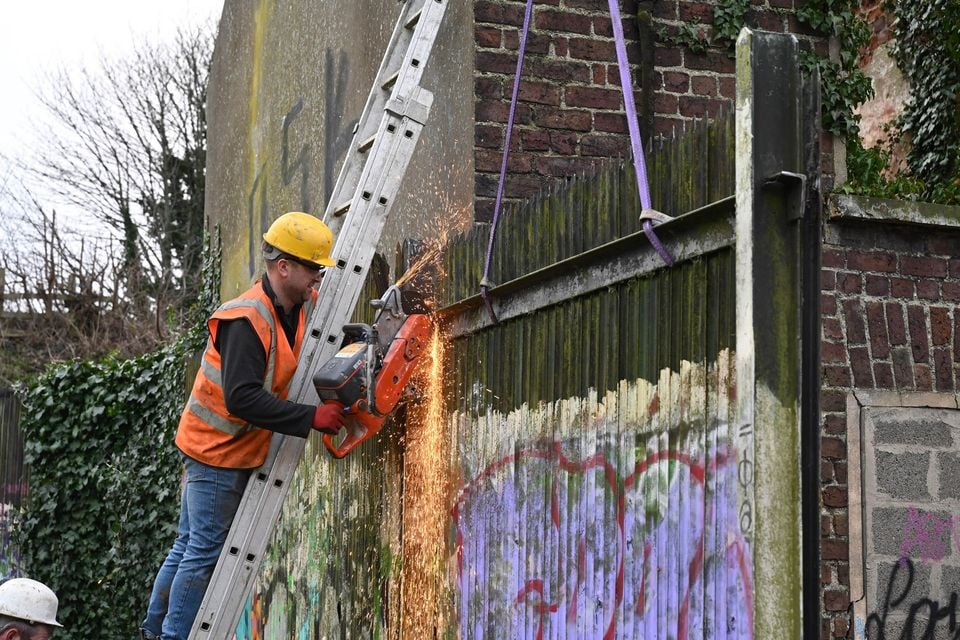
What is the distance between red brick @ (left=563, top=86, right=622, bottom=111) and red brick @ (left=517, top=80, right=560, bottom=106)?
2.1 inches

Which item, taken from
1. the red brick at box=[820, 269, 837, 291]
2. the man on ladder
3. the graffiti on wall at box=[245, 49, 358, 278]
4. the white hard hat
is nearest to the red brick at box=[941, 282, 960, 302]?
the red brick at box=[820, 269, 837, 291]

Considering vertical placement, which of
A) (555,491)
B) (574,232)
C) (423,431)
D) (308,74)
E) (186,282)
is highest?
(186,282)

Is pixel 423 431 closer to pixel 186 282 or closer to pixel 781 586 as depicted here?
pixel 781 586

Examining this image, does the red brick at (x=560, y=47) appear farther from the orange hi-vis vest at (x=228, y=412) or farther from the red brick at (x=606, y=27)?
the orange hi-vis vest at (x=228, y=412)

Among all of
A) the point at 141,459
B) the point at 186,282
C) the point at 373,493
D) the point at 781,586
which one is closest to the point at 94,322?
the point at 186,282

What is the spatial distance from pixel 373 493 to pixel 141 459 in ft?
18.5

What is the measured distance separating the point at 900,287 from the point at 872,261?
19 centimetres

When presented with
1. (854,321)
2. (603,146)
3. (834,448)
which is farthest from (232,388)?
(854,321)

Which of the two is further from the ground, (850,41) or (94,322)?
(94,322)

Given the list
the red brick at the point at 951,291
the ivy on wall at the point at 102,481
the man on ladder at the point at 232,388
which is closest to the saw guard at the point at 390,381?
the man on ladder at the point at 232,388

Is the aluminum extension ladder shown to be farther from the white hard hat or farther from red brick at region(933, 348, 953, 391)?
red brick at region(933, 348, 953, 391)

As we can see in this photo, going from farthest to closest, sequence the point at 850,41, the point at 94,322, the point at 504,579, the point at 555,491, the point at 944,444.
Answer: the point at 94,322, the point at 850,41, the point at 944,444, the point at 504,579, the point at 555,491

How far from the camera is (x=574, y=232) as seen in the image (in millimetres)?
4664

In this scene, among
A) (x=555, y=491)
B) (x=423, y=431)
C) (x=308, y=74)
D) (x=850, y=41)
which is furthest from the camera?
(x=308, y=74)
